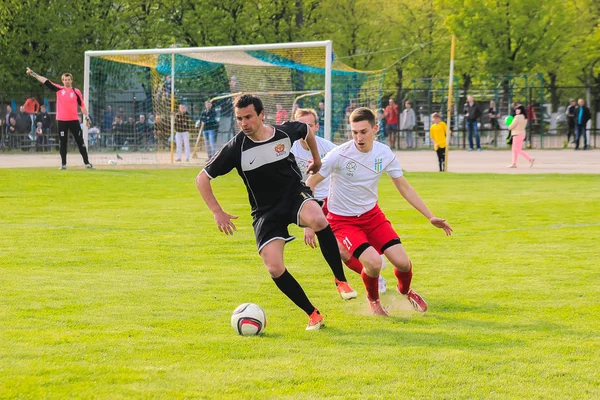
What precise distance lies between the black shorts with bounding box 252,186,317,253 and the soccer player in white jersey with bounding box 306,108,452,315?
0.61 m

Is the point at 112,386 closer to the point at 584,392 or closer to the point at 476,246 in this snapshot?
the point at 584,392

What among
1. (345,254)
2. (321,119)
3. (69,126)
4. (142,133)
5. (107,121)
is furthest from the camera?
(107,121)

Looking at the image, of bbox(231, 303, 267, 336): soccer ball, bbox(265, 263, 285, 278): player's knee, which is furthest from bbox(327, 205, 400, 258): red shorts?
bbox(231, 303, 267, 336): soccer ball

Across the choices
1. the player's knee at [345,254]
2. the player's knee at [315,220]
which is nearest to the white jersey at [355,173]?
the player's knee at [345,254]

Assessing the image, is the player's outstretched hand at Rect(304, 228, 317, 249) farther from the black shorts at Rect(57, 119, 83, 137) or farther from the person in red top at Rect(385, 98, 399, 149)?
the person in red top at Rect(385, 98, 399, 149)

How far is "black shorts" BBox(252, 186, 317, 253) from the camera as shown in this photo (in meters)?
6.84

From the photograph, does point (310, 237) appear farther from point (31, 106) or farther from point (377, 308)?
point (31, 106)

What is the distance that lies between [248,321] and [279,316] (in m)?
0.77

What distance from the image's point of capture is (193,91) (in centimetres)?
2817

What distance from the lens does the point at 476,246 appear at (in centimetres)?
1079

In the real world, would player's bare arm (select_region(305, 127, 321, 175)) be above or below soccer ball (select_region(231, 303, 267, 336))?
above

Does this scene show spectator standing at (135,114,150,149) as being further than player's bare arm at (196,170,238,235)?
Yes

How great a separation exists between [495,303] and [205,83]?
21.3 meters

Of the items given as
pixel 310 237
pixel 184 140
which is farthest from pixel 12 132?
pixel 310 237
